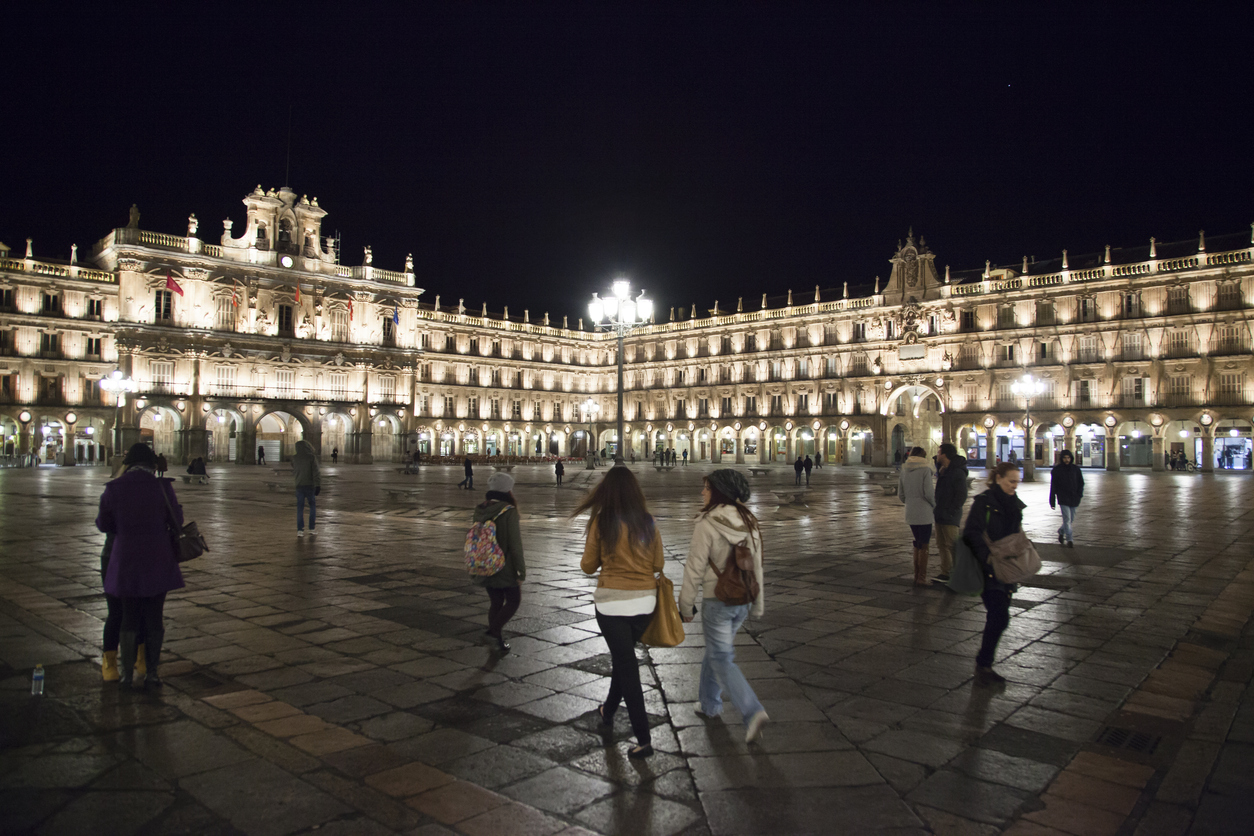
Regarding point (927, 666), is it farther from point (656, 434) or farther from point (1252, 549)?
point (656, 434)

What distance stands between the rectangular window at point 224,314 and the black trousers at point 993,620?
51256 mm

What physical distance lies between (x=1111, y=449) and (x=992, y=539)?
48547mm

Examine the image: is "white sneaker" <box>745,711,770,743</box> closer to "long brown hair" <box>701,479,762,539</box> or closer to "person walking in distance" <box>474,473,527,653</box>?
"long brown hair" <box>701,479,762,539</box>

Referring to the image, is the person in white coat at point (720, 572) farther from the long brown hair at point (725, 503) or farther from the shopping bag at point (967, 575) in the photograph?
the shopping bag at point (967, 575)

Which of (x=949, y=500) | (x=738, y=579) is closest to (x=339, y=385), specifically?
(x=949, y=500)

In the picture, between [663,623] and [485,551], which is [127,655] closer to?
[485,551]

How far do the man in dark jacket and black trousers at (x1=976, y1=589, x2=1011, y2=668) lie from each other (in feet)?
11.8

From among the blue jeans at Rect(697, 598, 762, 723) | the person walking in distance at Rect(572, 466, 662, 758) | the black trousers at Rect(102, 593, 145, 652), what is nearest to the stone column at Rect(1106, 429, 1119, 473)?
the blue jeans at Rect(697, 598, 762, 723)

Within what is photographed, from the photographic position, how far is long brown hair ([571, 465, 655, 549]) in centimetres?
409

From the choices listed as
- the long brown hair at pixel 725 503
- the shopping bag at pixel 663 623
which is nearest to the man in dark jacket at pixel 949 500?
the long brown hair at pixel 725 503

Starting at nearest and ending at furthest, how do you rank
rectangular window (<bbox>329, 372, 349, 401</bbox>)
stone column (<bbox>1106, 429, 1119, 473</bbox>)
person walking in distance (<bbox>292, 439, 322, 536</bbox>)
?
person walking in distance (<bbox>292, 439, 322, 536</bbox>) < stone column (<bbox>1106, 429, 1119, 473</bbox>) < rectangular window (<bbox>329, 372, 349, 401</bbox>)

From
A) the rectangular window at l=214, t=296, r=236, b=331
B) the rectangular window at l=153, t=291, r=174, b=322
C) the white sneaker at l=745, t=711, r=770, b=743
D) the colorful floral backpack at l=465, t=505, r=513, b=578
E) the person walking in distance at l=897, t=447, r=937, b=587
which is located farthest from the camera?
the rectangular window at l=214, t=296, r=236, b=331

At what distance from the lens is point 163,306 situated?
1845 inches

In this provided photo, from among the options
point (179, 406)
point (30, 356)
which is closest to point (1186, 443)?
point (179, 406)
